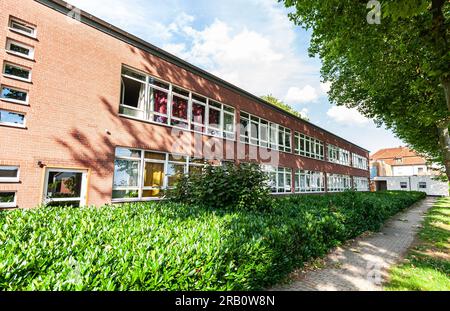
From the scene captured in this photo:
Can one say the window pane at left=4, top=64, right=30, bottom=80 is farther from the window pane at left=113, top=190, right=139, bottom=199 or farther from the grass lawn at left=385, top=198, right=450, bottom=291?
the grass lawn at left=385, top=198, right=450, bottom=291

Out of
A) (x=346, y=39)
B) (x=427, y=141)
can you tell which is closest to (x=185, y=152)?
(x=346, y=39)

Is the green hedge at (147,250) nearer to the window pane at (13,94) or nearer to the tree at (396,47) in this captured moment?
the window pane at (13,94)

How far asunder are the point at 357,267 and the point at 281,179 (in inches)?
590

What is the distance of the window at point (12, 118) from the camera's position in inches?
308

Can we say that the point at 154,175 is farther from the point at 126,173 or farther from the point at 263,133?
the point at 263,133

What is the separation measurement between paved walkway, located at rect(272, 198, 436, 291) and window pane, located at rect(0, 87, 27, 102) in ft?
32.5

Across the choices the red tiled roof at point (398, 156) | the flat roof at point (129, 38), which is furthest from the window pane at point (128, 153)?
the red tiled roof at point (398, 156)

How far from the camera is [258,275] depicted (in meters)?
4.17

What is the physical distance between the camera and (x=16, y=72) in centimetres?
826

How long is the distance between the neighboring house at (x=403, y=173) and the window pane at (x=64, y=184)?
54.2 m

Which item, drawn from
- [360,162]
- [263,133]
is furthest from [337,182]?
[263,133]

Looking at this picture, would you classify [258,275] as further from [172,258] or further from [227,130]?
[227,130]
